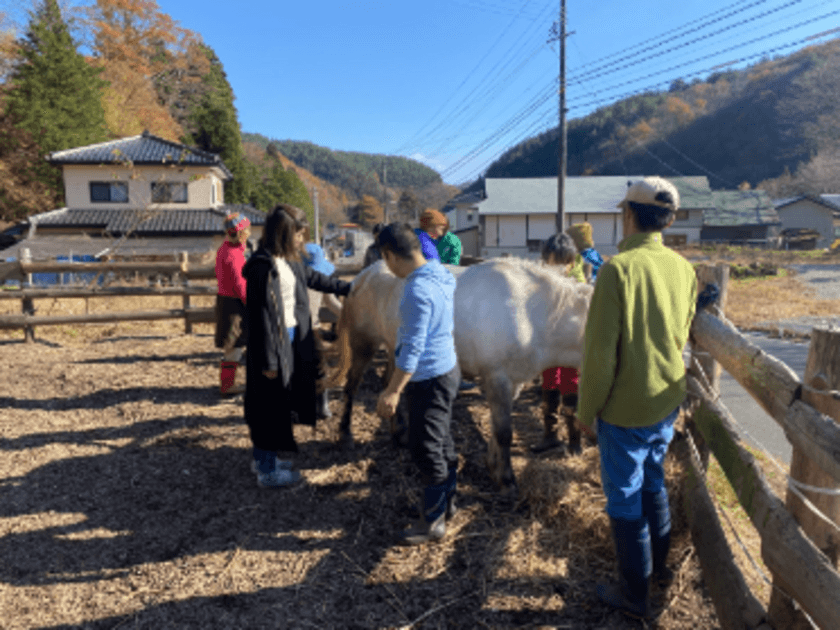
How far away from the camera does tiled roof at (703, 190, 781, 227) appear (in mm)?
43312

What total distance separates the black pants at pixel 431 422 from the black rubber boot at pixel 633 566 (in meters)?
0.89

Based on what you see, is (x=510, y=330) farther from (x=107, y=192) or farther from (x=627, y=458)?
(x=107, y=192)

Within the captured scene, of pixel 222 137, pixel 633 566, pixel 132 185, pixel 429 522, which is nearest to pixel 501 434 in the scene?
Answer: pixel 429 522

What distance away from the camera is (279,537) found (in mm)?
Result: 2818

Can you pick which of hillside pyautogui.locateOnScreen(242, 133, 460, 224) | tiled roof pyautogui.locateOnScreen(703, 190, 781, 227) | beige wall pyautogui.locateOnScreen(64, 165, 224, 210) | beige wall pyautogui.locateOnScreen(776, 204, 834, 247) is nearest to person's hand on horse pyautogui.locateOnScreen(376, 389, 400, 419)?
beige wall pyautogui.locateOnScreen(64, 165, 224, 210)

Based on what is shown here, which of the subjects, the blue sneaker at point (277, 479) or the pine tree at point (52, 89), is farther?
the pine tree at point (52, 89)

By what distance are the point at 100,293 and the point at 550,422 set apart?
660cm

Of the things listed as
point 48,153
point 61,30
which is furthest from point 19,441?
point 61,30

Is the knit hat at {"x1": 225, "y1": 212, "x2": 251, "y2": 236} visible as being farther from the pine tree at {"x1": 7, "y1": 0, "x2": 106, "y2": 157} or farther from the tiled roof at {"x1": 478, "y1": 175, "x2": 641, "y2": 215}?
the tiled roof at {"x1": 478, "y1": 175, "x2": 641, "y2": 215}

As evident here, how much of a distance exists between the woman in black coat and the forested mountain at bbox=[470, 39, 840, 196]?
72203mm

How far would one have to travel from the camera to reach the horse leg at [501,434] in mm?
3203

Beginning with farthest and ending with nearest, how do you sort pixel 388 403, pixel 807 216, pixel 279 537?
1. pixel 807 216
2. pixel 279 537
3. pixel 388 403

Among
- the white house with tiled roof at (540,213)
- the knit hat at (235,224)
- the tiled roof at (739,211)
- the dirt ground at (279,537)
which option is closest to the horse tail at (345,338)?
the dirt ground at (279,537)

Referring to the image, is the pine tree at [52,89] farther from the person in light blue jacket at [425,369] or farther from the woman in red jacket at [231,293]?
the person in light blue jacket at [425,369]
